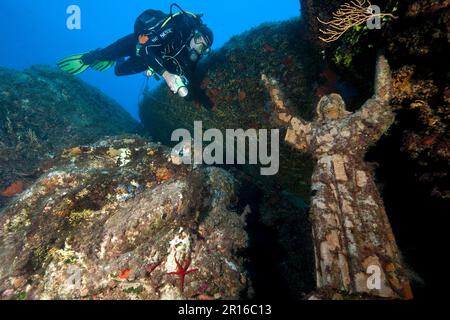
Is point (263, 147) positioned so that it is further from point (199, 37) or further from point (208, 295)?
point (208, 295)

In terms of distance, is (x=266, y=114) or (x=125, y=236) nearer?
(x=125, y=236)

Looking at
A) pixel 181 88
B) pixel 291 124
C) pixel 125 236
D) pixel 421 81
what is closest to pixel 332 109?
pixel 291 124

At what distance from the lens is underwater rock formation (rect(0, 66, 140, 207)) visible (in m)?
8.08

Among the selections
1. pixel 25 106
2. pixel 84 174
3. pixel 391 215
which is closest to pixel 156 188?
pixel 84 174

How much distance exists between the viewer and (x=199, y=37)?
6.00m

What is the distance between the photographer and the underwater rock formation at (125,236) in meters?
3.18

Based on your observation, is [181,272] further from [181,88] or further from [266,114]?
[266,114]

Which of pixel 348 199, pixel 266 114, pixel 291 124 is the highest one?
pixel 266 114

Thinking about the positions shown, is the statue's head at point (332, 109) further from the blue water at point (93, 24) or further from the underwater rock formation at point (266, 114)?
the blue water at point (93, 24)

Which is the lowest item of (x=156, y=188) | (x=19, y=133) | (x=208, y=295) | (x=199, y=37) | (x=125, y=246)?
(x=208, y=295)

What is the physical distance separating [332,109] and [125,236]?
309 cm

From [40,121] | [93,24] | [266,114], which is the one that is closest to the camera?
[266,114]

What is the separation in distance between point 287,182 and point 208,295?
281cm

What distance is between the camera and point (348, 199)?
9.07 feet
